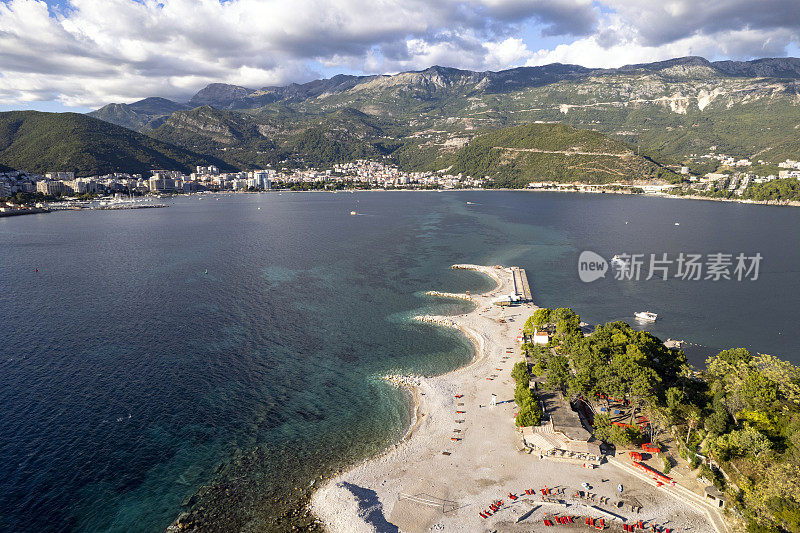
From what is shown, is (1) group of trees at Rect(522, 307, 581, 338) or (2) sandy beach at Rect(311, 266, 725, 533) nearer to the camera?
(2) sandy beach at Rect(311, 266, 725, 533)

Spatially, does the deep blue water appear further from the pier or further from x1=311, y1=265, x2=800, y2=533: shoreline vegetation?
x1=311, y1=265, x2=800, y2=533: shoreline vegetation

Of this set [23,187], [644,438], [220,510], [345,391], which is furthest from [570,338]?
[23,187]

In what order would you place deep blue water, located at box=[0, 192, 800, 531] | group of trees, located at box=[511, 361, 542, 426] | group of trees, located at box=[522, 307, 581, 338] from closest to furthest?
deep blue water, located at box=[0, 192, 800, 531]
group of trees, located at box=[511, 361, 542, 426]
group of trees, located at box=[522, 307, 581, 338]

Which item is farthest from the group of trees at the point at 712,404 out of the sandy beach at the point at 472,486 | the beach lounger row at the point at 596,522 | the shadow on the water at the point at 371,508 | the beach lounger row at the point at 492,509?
the shadow on the water at the point at 371,508

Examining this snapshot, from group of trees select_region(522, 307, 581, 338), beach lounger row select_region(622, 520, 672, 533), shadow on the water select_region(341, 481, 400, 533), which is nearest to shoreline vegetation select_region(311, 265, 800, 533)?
shadow on the water select_region(341, 481, 400, 533)

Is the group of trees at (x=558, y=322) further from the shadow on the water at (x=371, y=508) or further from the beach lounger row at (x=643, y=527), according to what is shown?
the shadow on the water at (x=371, y=508)

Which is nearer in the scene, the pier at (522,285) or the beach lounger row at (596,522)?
the beach lounger row at (596,522)

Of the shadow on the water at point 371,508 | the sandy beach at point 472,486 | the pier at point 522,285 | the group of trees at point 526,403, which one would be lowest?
the shadow on the water at point 371,508
